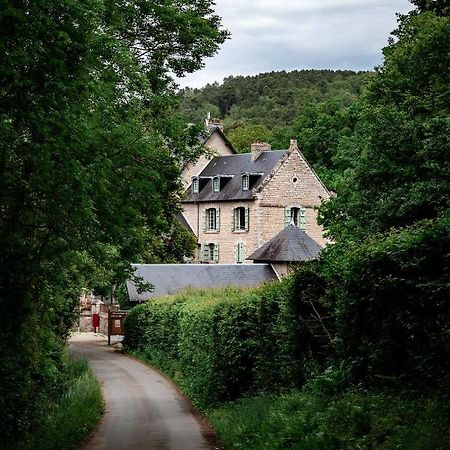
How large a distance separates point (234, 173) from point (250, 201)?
4048mm

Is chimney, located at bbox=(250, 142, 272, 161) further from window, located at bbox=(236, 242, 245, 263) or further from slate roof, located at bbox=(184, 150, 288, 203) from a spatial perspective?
window, located at bbox=(236, 242, 245, 263)

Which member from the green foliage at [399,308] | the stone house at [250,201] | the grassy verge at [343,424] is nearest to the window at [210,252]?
the stone house at [250,201]

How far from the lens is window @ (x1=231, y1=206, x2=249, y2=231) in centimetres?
6401

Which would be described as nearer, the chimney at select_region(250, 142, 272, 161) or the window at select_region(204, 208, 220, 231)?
the chimney at select_region(250, 142, 272, 161)

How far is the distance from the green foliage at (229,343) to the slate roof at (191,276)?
809cm

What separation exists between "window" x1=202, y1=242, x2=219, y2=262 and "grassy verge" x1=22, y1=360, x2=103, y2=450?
38211mm

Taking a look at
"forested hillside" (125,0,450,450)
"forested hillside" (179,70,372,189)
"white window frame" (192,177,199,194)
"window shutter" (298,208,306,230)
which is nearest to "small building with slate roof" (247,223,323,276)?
"window shutter" (298,208,306,230)

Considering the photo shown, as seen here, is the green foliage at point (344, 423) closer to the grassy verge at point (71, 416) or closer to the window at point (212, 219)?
the grassy verge at point (71, 416)

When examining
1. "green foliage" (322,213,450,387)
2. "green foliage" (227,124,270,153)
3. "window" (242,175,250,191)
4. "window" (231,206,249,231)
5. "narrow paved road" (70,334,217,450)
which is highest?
"green foliage" (227,124,270,153)

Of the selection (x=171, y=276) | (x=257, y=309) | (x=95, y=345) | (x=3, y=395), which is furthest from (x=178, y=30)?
(x=95, y=345)

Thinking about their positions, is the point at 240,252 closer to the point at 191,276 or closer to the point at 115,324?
the point at 191,276

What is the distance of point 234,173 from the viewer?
66.1m

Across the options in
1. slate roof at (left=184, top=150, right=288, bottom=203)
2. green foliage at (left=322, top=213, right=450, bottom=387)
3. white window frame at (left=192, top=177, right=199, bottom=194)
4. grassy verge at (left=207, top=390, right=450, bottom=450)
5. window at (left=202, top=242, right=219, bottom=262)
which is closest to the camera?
grassy verge at (left=207, top=390, right=450, bottom=450)

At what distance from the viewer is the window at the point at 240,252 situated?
64250 millimetres
